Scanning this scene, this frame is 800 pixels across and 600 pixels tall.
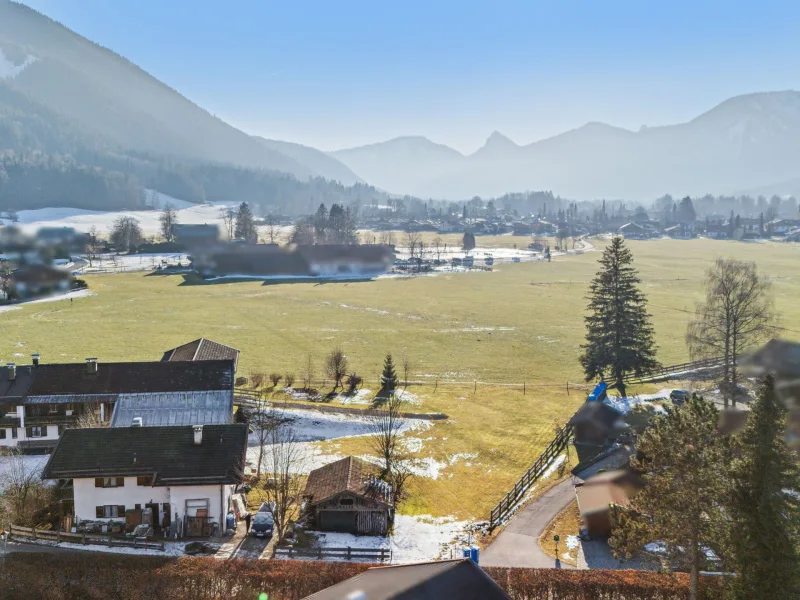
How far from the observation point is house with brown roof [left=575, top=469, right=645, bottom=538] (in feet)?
89.6

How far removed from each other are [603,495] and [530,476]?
6.26 m

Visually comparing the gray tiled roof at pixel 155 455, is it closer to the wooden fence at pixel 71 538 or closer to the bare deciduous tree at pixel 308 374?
the wooden fence at pixel 71 538

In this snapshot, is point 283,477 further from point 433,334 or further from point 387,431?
point 433,334

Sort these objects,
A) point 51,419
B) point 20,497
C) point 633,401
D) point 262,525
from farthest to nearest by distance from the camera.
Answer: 1. point 633,401
2. point 51,419
3. point 20,497
4. point 262,525

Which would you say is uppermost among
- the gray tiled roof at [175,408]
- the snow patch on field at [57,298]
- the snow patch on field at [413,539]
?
the snow patch on field at [57,298]

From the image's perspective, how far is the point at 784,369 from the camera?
1261 inches

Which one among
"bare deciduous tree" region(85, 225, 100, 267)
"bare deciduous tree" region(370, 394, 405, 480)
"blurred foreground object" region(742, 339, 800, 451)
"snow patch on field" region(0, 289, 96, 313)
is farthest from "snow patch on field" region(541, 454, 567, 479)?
"bare deciduous tree" region(85, 225, 100, 267)

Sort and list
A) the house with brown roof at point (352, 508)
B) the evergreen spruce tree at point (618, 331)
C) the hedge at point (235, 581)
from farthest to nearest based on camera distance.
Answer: the evergreen spruce tree at point (618, 331) → the house with brown roof at point (352, 508) → the hedge at point (235, 581)

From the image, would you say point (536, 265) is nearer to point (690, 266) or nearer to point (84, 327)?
point (690, 266)

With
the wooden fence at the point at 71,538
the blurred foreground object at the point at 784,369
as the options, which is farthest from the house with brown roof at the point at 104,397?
the blurred foreground object at the point at 784,369

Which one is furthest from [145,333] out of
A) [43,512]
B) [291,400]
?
[43,512]

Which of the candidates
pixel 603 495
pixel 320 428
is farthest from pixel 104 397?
pixel 603 495

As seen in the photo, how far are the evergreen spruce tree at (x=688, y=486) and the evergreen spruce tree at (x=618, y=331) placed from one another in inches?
1183

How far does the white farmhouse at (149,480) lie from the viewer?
27.1m
